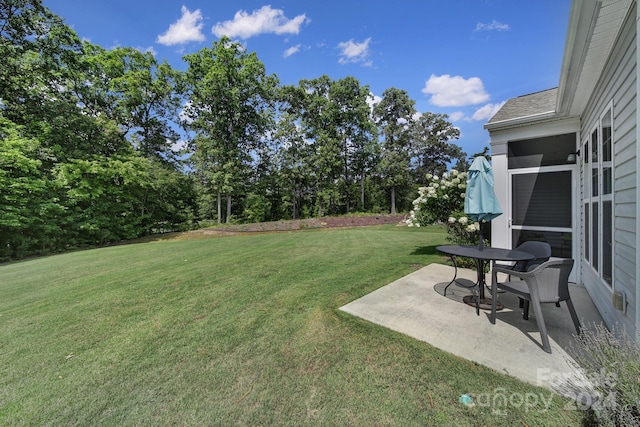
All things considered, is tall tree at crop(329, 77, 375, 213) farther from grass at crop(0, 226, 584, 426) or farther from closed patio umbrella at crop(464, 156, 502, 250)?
grass at crop(0, 226, 584, 426)

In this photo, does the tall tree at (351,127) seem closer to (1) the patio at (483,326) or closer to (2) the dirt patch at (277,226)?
(2) the dirt patch at (277,226)

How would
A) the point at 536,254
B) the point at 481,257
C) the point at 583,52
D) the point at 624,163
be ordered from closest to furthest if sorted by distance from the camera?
the point at 624,163, the point at 583,52, the point at 481,257, the point at 536,254

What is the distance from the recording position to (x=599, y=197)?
10.2 feet

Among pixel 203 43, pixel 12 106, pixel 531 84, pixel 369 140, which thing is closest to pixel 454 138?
pixel 369 140

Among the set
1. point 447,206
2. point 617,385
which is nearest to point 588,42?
point 617,385

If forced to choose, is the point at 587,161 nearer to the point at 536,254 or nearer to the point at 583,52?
the point at 536,254

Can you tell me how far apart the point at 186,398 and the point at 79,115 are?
17056 millimetres

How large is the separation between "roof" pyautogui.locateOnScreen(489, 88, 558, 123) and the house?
0.08 feet

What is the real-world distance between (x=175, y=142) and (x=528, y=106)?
21.9 m

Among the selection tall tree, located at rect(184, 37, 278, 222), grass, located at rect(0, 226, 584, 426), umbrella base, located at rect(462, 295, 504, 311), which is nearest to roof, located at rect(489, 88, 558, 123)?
umbrella base, located at rect(462, 295, 504, 311)

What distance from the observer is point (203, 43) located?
61.8ft

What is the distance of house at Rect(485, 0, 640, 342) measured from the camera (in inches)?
81.2

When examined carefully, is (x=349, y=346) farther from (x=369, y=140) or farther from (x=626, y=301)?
(x=369, y=140)

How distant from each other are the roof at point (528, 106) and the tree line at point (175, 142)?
620 inches
